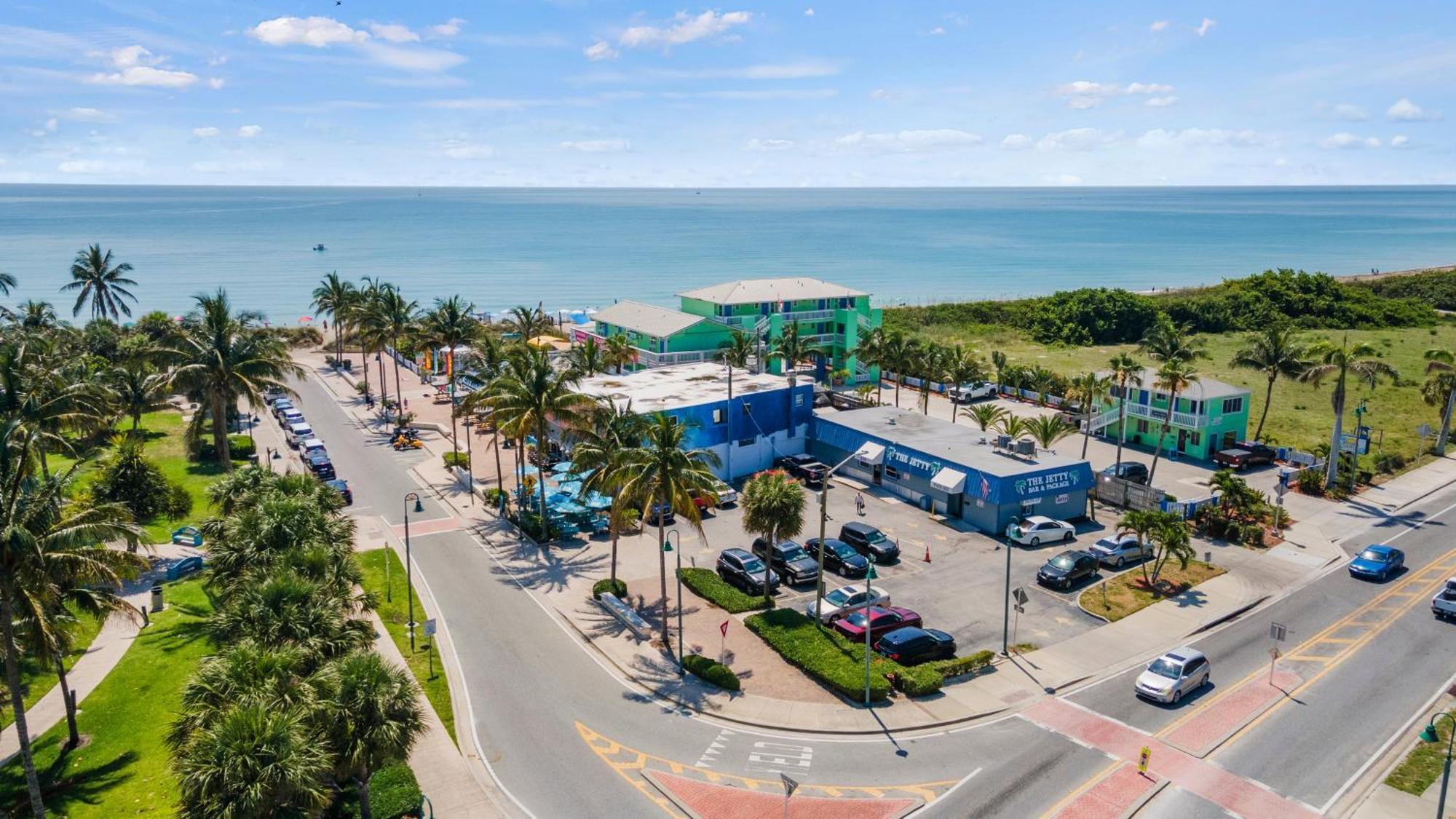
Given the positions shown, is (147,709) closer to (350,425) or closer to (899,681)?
(899,681)

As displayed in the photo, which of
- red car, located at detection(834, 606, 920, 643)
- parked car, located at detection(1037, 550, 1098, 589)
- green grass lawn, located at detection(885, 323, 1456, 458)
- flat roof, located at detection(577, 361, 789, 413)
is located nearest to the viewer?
red car, located at detection(834, 606, 920, 643)

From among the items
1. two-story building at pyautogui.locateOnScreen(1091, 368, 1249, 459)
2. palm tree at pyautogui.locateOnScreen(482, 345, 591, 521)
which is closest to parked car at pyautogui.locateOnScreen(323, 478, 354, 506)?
palm tree at pyautogui.locateOnScreen(482, 345, 591, 521)

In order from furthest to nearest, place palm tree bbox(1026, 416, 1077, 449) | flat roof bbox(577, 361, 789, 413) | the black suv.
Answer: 1. flat roof bbox(577, 361, 789, 413)
2. palm tree bbox(1026, 416, 1077, 449)
3. the black suv

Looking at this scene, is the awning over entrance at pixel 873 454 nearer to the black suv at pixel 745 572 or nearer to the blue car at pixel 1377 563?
the black suv at pixel 745 572

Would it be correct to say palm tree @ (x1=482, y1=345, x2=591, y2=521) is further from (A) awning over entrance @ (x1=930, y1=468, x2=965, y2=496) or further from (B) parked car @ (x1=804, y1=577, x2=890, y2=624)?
(A) awning over entrance @ (x1=930, y1=468, x2=965, y2=496)

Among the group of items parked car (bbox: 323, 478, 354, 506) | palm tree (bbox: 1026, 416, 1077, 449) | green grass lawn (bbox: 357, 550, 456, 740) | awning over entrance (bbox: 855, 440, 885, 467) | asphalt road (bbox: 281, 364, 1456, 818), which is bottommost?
asphalt road (bbox: 281, 364, 1456, 818)

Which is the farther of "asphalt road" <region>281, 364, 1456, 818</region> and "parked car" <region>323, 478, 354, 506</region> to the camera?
"parked car" <region>323, 478, 354, 506</region>
